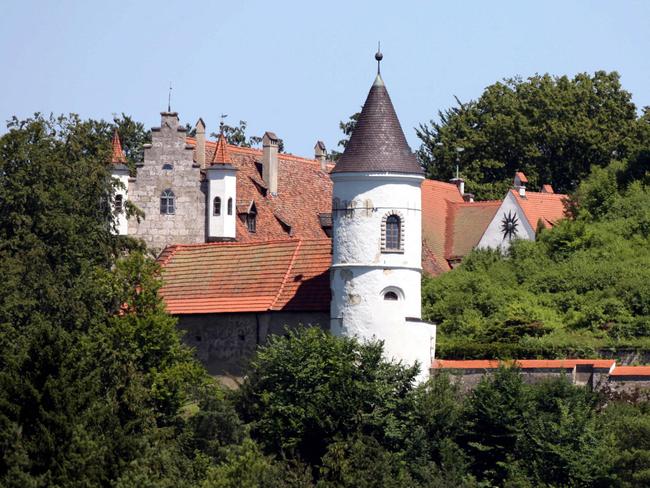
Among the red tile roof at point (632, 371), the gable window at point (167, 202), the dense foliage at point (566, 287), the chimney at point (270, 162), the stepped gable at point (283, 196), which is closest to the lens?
the red tile roof at point (632, 371)

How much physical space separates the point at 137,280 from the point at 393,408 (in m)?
10.3

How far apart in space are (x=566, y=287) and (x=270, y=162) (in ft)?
59.8

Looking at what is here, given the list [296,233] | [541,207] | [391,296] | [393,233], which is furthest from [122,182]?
[541,207]

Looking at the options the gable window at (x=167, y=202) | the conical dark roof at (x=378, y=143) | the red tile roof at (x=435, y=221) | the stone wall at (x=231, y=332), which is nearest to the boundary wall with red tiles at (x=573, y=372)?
the stone wall at (x=231, y=332)

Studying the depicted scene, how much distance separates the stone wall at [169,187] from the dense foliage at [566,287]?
9.99 metres

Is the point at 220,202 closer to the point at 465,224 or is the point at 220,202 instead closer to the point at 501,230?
the point at 501,230

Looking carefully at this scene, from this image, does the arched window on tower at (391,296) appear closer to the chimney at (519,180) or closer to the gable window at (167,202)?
the gable window at (167,202)

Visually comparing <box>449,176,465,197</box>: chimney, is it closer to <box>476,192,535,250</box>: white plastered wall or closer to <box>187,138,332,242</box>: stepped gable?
<box>476,192,535,250</box>: white plastered wall

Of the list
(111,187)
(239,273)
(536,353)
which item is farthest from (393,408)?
(111,187)

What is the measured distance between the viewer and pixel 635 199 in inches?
3123

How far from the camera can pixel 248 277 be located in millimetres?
73875

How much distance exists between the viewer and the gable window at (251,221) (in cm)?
8481

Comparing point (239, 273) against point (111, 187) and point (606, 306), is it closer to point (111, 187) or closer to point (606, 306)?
point (111, 187)

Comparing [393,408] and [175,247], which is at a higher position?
[175,247]
